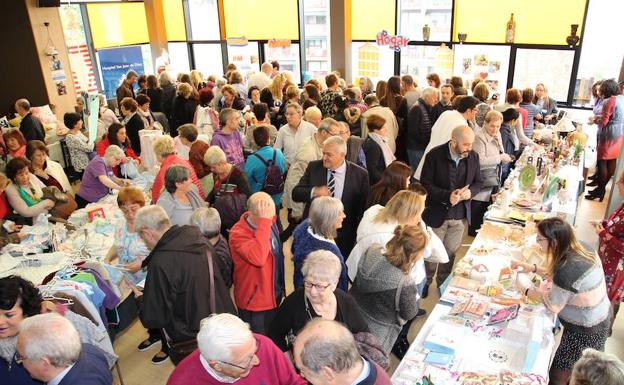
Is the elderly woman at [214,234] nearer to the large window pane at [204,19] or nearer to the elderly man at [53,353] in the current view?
the elderly man at [53,353]

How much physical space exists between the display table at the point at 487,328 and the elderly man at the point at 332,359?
762 mm

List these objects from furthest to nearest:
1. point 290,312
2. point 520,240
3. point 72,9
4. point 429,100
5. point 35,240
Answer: point 72,9 → point 429,100 → point 35,240 → point 520,240 → point 290,312

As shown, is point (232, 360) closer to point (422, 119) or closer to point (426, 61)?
point (422, 119)

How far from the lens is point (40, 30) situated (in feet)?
28.8

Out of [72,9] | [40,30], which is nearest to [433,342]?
[40,30]

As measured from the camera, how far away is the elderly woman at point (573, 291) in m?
2.71

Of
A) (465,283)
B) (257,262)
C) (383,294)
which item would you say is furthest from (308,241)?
(465,283)

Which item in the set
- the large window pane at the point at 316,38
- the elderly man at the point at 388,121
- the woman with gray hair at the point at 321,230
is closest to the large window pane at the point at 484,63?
the large window pane at the point at 316,38

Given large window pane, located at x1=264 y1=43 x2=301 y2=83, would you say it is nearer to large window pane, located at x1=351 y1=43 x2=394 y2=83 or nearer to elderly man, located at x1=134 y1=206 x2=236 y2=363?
large window pane, located at x1=351 y1=43 x2=394 y2=83

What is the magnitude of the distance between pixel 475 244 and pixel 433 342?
137cm

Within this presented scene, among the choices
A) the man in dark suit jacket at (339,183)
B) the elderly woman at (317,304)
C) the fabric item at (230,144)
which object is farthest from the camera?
the fabric item at (230,144)

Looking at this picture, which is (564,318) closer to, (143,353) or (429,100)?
(143,353)

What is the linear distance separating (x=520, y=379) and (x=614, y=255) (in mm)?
1691

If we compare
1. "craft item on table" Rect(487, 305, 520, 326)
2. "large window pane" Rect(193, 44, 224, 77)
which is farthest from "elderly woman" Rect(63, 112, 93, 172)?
"large window pane" Rect(193, 44, 224, 77)
